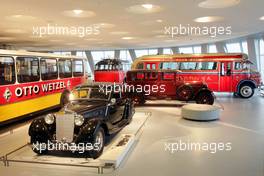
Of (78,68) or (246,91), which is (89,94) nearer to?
(78,68)

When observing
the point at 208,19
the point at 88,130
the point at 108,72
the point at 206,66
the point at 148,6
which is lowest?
the point at 88,130

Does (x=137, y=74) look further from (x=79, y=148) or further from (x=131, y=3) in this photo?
(x=79, y=148)

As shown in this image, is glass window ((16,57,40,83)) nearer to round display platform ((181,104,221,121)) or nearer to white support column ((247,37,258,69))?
round display platform ((181,104,221,121))

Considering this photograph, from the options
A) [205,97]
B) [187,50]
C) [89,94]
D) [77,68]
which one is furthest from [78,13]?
[187,50]

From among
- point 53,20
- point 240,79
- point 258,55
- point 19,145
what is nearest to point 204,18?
point 240,79

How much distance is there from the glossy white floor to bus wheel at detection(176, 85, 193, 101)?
1803mm

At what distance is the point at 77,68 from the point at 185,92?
462 cm

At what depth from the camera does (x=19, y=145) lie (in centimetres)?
488

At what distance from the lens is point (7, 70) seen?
19.7 ft

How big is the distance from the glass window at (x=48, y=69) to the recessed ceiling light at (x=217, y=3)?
5108 millimetres

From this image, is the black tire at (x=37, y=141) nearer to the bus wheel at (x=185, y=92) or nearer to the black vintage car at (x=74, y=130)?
the black vintage car at (x=74, y=130)

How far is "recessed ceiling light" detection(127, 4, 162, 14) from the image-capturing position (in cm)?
634

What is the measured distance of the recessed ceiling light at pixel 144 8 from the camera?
20.8ft

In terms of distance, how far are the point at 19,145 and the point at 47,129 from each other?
46.2 inches
